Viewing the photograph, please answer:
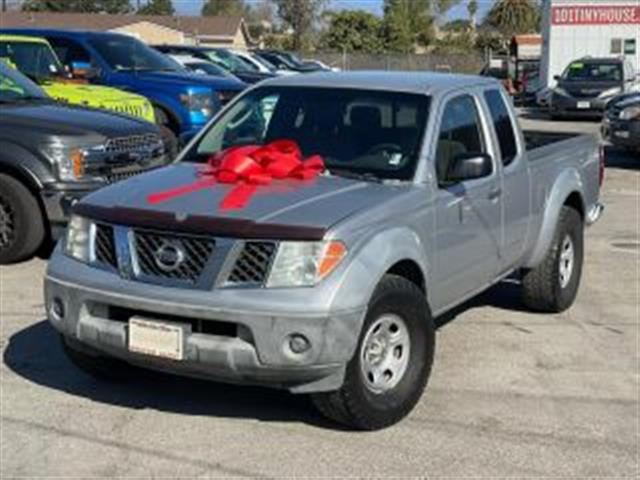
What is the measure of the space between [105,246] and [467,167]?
1.94 metres

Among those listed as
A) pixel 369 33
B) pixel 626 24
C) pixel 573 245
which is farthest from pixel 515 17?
pixel 573 245

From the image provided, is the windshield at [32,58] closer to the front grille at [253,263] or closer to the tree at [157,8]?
the front grille at [253,263]

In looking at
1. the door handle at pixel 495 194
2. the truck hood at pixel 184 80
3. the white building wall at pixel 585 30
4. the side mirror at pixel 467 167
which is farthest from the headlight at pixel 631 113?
the white building wall at pixel 585 30

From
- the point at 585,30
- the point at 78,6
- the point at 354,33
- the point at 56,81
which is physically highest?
the point at 78,6

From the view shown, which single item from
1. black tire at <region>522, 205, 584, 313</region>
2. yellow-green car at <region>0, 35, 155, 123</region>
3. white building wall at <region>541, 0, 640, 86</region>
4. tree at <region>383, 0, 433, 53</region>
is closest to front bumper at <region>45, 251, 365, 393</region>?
black tire at <region>522, 205, 584, 313</region>

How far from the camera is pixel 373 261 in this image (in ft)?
16.2

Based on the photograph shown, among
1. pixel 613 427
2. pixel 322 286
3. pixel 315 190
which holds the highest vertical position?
pixel 315 190

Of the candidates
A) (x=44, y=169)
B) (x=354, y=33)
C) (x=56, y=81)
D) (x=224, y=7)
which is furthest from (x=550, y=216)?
(x=224, y=7)

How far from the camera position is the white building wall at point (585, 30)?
36531 mm

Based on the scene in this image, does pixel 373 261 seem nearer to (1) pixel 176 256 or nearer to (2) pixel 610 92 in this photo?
(1) pixel 176 256

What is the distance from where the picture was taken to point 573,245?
25.6 feet

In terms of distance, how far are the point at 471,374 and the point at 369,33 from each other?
6876 centimetres

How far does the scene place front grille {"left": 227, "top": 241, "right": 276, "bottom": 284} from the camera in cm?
474

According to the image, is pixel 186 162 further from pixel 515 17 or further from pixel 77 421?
pixel 515 17
